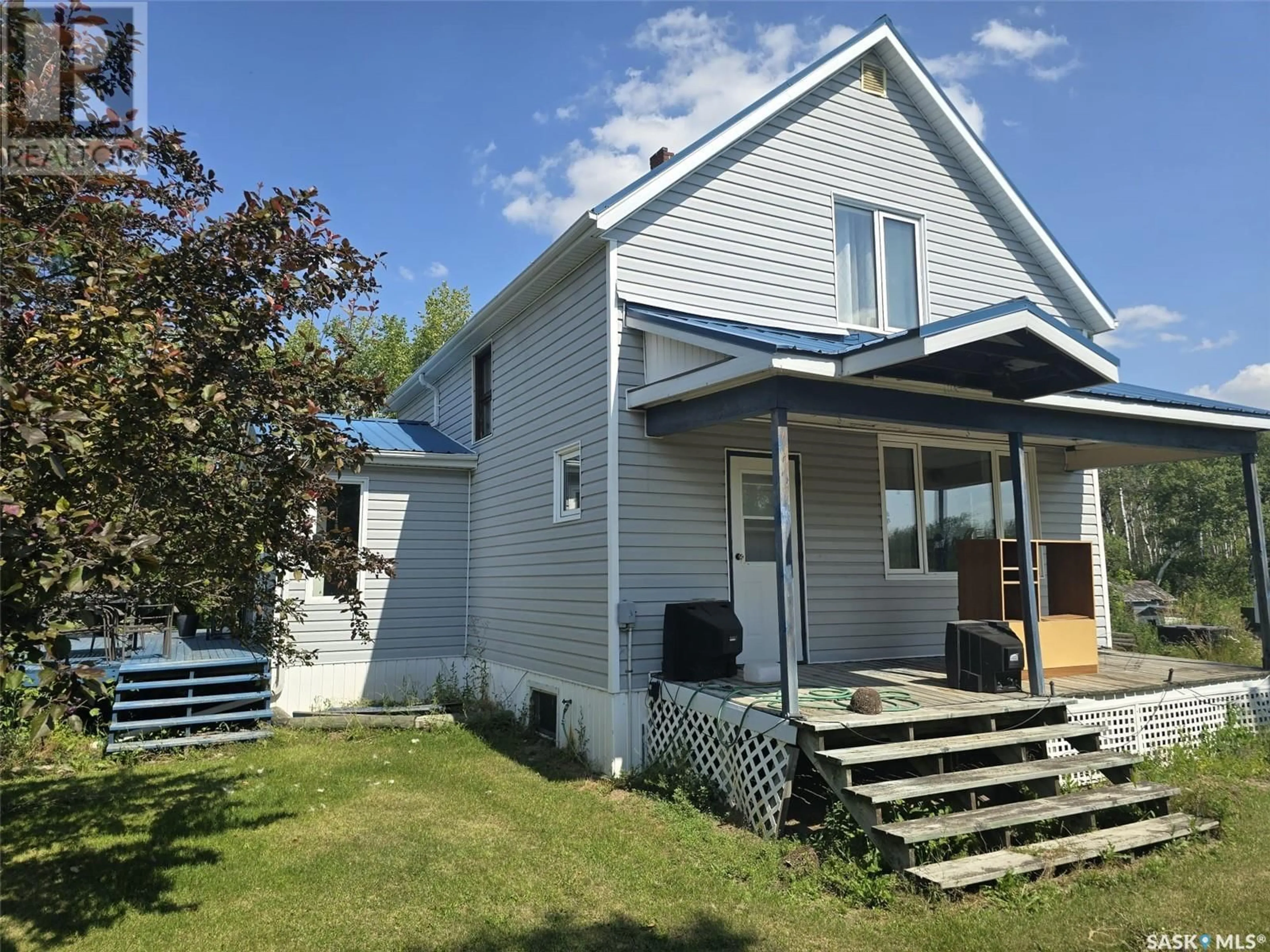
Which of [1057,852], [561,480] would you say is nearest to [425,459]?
[561,480]

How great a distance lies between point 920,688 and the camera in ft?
24.0

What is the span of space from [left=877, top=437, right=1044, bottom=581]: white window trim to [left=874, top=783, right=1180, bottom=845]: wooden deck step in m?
3.82

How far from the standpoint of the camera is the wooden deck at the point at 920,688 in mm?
6031

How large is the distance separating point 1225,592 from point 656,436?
118ft

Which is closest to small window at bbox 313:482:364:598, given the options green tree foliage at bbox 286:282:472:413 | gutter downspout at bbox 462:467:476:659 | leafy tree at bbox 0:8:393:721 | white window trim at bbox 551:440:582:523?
gutter downspout at bbox 462:467:476:659

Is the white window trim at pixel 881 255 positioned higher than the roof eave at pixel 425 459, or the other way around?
the white window trim at pixel 881 255

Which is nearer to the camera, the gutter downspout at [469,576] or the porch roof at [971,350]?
the porch roof at [971,350]

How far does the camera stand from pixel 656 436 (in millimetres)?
7996

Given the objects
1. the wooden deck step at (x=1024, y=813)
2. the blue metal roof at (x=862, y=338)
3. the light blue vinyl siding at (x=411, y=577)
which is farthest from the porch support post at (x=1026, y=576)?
the light blue vinyl siding at (x=411, y=577)

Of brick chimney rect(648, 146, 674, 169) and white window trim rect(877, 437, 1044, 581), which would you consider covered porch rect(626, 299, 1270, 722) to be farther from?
brick chimney rect(648, 146, 674, 169)

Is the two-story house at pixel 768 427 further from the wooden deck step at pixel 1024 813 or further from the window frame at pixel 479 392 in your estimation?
the wooden deck step at pixel 1024 813

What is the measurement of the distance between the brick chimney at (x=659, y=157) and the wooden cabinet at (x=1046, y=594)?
560 centimetres

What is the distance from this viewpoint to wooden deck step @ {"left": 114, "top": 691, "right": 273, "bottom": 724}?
8.70 meters

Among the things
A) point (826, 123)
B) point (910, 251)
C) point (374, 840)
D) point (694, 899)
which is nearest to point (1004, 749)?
point (694, 899)
